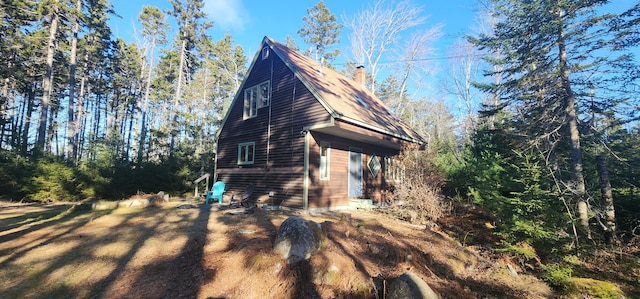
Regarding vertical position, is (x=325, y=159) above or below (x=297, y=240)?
above

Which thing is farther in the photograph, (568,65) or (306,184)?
(306,184)

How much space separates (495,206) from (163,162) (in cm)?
1632

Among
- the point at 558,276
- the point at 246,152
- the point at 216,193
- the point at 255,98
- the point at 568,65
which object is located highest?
the point at 568,65

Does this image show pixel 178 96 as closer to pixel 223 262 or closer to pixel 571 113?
pixel 223 262

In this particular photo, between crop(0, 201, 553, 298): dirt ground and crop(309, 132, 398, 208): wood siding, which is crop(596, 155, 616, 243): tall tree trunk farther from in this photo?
crop(309, 132, 398, 208): wood siding

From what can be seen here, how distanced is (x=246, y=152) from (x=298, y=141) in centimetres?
342

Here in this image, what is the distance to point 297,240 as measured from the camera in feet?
16.1

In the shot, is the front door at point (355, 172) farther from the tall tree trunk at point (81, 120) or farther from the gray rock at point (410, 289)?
the tall tree trunk at point (81, 120)

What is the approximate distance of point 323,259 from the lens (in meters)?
4.70

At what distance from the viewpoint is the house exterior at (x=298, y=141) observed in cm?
1026

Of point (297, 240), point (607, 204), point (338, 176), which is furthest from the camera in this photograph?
point (338, 176)

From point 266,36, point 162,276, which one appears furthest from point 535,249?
point 266,36

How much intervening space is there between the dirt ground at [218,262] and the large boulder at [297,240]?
14 cm

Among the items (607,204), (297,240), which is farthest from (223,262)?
(607,204)
